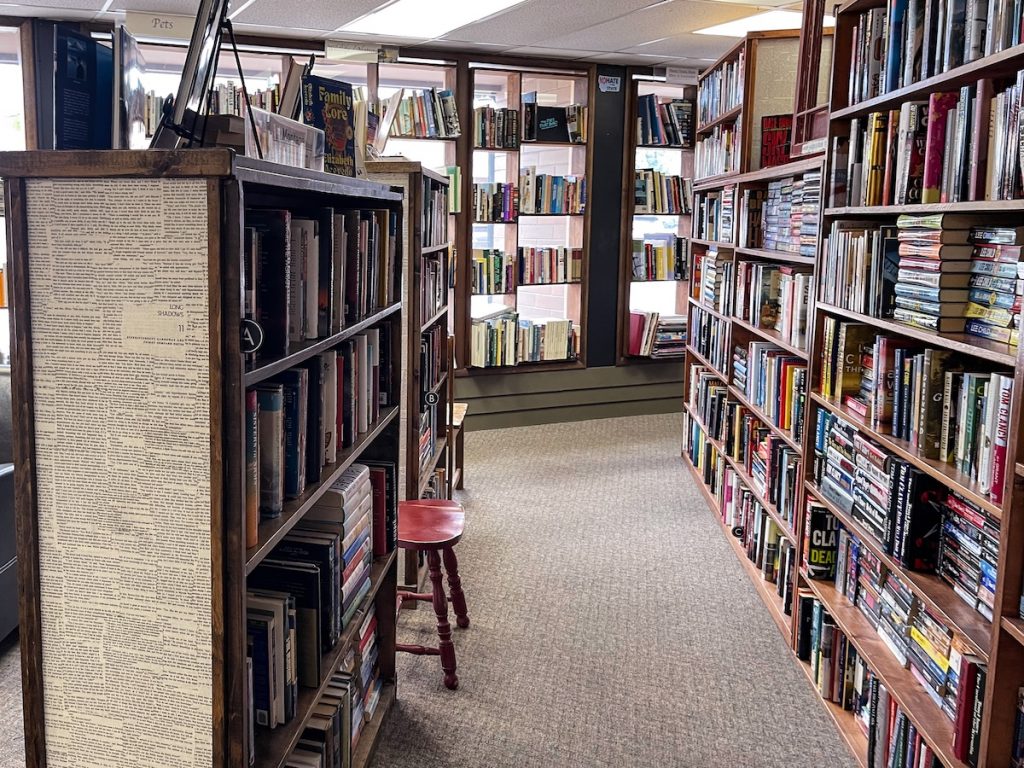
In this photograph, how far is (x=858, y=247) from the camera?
2525 millimetres

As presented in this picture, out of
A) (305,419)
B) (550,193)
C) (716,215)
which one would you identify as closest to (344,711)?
(305,419)

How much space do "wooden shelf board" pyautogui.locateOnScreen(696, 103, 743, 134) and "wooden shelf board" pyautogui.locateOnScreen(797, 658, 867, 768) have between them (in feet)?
8.90

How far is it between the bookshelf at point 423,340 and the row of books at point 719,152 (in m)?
1.46

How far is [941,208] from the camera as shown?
2.01 meters

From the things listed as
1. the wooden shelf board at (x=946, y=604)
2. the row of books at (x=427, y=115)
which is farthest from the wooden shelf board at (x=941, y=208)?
the row of books at (x=427, y=115)

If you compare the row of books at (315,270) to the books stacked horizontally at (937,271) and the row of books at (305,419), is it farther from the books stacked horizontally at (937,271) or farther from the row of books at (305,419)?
the books stacked horizontally at (937,271)

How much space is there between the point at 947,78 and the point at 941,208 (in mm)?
288

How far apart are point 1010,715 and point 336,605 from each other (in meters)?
1.36

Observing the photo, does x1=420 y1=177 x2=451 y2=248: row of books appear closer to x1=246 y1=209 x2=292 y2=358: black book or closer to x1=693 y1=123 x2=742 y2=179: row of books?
x1=693 y1=123 x2=742 y2=179: row of books

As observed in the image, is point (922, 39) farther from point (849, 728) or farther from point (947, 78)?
point (849, 728)

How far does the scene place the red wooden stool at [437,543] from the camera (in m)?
2.75

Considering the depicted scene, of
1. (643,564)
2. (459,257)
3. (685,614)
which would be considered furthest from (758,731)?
(459,257)

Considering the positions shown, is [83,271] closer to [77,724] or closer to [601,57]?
[77,724]

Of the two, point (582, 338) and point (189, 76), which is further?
point (582, 338)
